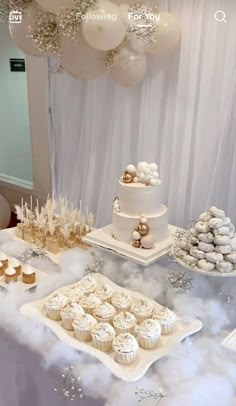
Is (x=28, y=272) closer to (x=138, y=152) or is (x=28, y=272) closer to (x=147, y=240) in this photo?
(x=147, y=240)

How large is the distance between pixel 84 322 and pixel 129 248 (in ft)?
1.42

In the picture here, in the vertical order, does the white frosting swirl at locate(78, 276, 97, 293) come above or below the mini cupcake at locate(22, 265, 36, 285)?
above

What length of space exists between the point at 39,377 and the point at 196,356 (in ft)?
1.40

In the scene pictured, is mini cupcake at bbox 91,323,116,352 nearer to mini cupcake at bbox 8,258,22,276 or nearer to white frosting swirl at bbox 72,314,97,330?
white frosting swirl at bbox 72,314,97,330

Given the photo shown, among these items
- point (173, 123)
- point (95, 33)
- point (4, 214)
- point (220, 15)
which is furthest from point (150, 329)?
point (4, 214)

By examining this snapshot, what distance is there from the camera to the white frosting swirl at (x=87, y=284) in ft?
4.60

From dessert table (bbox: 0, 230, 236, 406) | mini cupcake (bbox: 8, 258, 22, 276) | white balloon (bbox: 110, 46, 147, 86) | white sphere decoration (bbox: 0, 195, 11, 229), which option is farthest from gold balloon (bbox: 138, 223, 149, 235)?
white sphere decoration (bbox: 0, 195, 11, 229)

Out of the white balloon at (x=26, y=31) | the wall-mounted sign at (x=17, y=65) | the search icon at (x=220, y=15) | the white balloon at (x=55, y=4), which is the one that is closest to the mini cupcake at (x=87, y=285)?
the white balloon at (x=55, y=4)

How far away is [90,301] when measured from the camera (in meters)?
1.32

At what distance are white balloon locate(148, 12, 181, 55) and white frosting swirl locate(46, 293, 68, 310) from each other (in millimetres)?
1524

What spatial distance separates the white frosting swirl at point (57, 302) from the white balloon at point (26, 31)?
4.67 ft

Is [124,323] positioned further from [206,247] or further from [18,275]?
[18,275]

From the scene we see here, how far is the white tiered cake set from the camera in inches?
61.9

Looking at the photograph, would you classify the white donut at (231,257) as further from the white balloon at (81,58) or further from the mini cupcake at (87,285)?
the white balloon at (81,58)
